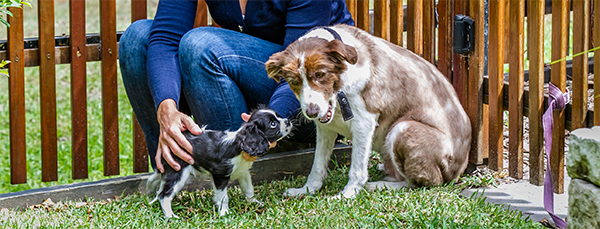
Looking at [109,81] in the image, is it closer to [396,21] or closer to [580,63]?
[396,21]

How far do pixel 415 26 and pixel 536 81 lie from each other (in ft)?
3.31

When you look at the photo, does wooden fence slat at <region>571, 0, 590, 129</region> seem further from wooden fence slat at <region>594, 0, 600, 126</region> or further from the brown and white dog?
the brown and white dog

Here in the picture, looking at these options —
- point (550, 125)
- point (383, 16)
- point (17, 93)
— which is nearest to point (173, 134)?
point (17, 93)

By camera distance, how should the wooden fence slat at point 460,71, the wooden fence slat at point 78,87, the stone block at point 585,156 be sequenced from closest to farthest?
the stone block at point 585,156
the wooden fence slat at point 460,71
the wooden fence slat at point 78,87

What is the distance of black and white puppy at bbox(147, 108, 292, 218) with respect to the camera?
137 inches

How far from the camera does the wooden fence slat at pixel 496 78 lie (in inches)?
159

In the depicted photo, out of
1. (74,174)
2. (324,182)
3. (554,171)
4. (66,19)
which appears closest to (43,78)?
(74,174)

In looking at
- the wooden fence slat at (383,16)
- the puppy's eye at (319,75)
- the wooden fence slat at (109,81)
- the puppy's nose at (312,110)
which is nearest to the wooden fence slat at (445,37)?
the wooden fence slat at (383,16)

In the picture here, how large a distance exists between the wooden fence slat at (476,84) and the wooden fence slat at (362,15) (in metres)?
0.96

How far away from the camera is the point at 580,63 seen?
11.9 feet

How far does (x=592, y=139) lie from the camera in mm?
2594

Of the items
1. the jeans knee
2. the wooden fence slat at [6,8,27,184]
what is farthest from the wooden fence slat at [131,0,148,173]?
the jeans knee

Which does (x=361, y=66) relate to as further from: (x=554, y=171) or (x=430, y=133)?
(x=554, y=171)

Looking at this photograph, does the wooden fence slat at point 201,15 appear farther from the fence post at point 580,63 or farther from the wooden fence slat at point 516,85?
the fence post at point 580,63
